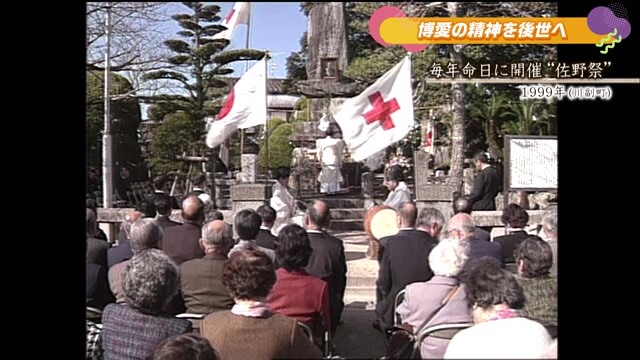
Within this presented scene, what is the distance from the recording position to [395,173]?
9.00 ft

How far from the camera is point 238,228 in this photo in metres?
2.53

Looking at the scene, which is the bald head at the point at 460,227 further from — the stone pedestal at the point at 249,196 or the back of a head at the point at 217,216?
the back of a head at the point at 217,216

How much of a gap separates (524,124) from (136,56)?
1558mm

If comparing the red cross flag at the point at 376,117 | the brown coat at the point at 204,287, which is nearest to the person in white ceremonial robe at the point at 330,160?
the red cross flag at the point at 376,117

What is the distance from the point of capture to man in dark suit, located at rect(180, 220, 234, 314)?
227 centimetres

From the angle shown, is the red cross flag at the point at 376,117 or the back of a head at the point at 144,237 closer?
the back of a head at the point at 144,237

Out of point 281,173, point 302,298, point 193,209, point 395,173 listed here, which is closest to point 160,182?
point 193,209

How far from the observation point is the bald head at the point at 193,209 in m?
2.69

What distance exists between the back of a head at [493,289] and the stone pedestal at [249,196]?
0.91 meters

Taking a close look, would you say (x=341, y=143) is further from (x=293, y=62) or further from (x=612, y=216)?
(x=612, y=216)

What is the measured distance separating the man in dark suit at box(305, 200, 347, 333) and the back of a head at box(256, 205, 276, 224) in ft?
0.46
